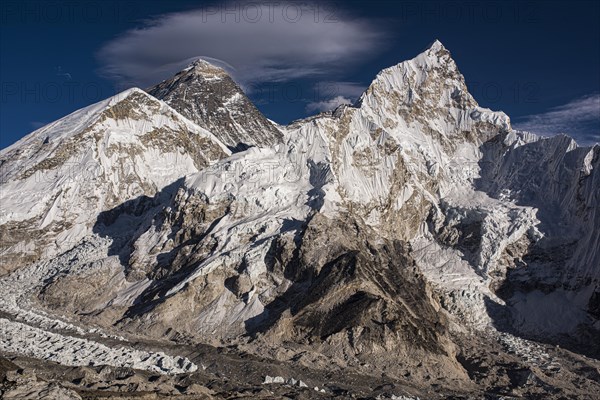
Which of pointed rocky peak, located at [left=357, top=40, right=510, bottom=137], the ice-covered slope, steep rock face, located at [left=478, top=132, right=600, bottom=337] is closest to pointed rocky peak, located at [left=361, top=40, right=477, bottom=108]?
pointed rocky peak, located at [left=357, top=40, right=510, bottom=137]

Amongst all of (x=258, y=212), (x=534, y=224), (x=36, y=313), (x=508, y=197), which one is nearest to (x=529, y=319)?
(x=534, y=224)

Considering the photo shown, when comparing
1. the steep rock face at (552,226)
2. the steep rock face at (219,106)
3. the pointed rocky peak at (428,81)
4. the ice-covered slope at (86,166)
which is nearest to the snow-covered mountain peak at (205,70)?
the steep rock face at (219,106)

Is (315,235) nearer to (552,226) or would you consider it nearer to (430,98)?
(552,226)

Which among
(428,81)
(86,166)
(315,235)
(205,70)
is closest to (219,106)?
(205,70)

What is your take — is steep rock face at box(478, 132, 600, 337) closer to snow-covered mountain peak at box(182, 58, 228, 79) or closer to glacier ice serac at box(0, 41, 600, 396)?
glacier ice serac at box(0, 41, 600, 396)

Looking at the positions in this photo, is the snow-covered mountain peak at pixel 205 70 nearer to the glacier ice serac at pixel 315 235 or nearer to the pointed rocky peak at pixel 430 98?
the glacier ice serac at pixel 315 235

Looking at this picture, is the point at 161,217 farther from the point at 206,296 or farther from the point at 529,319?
the point at 529,319
